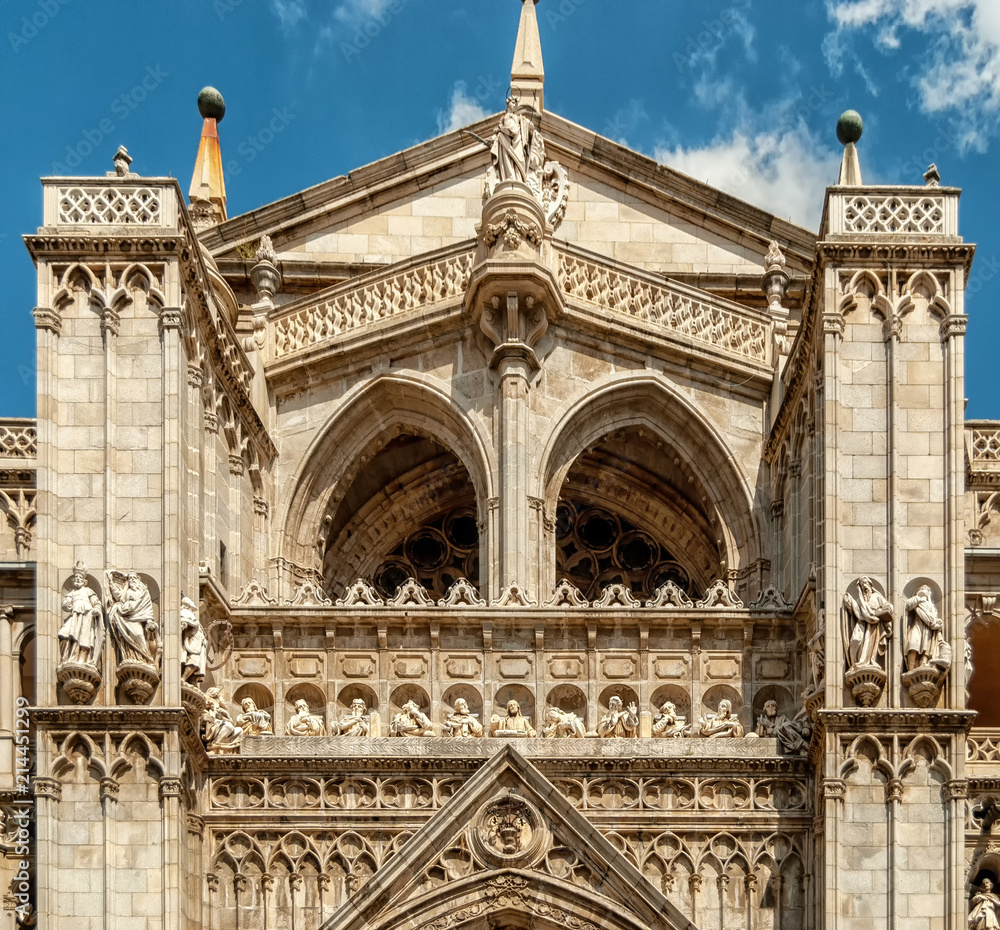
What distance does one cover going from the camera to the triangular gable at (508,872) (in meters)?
30.6

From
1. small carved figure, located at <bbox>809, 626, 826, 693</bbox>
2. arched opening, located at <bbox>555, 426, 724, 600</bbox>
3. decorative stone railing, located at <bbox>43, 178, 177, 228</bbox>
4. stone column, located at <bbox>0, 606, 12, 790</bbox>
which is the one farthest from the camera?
arched opening, located at <bbox>555, 426, 724, 600</bbox>

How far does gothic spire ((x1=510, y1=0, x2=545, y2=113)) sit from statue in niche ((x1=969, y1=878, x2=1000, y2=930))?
52.0 feet

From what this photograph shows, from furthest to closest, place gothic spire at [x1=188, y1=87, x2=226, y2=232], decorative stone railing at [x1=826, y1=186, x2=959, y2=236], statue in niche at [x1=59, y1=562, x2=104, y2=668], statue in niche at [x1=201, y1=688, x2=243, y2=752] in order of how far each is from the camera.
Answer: gothic spire at [x1=188, y1=87, x2=226, y2=232] → decorative stone railing at [x1=826, y1=186, x2=959, y2=236] → statue in niche at [x1=201, y1=688, x2=243, y2=752] → statue in niche at [x1=59, y1=562, x2=104, y2=668]

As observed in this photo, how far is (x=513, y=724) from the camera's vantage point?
32.1m

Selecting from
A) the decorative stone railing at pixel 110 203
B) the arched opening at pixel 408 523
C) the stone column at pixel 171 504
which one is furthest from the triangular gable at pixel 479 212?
the stone column at pixel 171 504

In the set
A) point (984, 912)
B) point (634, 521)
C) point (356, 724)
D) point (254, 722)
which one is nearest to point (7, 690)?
point (254, 722)

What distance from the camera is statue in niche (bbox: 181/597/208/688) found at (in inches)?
1205

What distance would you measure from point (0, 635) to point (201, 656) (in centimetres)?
476

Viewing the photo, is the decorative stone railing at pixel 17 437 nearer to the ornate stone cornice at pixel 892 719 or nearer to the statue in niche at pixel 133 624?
the statue in niche at pixel 133 624

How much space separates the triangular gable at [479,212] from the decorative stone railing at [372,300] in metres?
3.51

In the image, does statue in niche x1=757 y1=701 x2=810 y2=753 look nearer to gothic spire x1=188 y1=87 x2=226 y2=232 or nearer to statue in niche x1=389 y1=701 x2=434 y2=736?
statue in niche x1=389 y1=701 x2=434 y2=736

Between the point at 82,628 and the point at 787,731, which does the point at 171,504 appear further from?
the point at 787,731

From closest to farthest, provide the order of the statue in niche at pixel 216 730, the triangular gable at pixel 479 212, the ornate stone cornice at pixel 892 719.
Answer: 1. the ornate stone cornice at pixel 892 719
2. the statue in niche at pixel 216 730
3. the triangular gable at pixel 479 212

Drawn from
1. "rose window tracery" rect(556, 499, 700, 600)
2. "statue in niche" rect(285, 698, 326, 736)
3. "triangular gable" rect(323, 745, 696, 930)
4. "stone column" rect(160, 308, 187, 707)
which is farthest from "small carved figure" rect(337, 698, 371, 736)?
"rose window tracery" rect(556, 499, 700, 600)
